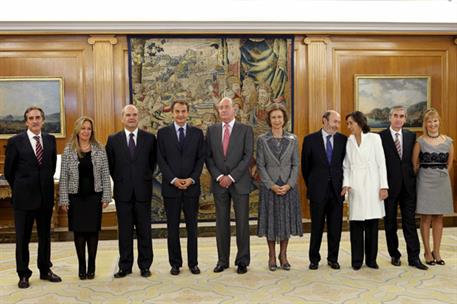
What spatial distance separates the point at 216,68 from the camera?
8352mm

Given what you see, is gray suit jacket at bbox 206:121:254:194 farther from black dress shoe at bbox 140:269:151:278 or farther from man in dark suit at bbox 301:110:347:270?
black dress shoe at bbox 140:269:151:278

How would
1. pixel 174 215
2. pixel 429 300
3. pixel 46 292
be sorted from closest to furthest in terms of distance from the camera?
pixel 429 300
pixel 46 292
pixel 174 215

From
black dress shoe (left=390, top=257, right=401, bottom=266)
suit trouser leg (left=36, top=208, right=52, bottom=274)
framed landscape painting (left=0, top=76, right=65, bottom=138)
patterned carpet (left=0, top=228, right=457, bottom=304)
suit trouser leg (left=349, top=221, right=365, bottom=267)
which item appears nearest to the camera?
patterned carpet (left=0, top=228, right=457, bottom=304)

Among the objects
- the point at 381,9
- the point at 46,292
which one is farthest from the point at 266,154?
the point at 381,9

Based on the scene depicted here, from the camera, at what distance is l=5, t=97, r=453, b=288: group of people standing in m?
5.12

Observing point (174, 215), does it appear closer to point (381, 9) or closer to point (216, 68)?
point (216, 68)

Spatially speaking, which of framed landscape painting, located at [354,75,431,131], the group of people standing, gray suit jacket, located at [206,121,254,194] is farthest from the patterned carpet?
framed landscape painting, located at [354,75,431,131]

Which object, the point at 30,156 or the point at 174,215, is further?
the point at 174,215

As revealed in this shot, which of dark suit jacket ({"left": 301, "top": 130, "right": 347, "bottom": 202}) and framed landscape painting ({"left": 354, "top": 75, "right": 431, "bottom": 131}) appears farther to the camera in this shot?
framed landscape painting ({"left": 354, "top": 75, "right": 431, "bottom": 131})

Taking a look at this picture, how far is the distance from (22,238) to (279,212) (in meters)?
2.49

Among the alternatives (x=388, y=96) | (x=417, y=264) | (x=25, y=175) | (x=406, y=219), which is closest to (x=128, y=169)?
(x=25, y=175)

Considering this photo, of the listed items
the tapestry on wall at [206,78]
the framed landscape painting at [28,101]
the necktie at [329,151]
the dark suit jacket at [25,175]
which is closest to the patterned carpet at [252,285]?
the dark suit jacket at [25,175]

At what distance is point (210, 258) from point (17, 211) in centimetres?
222

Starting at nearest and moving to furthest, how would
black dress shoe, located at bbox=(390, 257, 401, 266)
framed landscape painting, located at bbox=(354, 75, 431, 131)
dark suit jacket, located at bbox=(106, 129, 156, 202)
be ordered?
dark suit jacket, located at bbox=(106, 129, 156, 202), black dress shoe, located at bbox=(390, 257, 401, 266), framed landscape painting, located at bbox=(354, 75, 431, 131)
